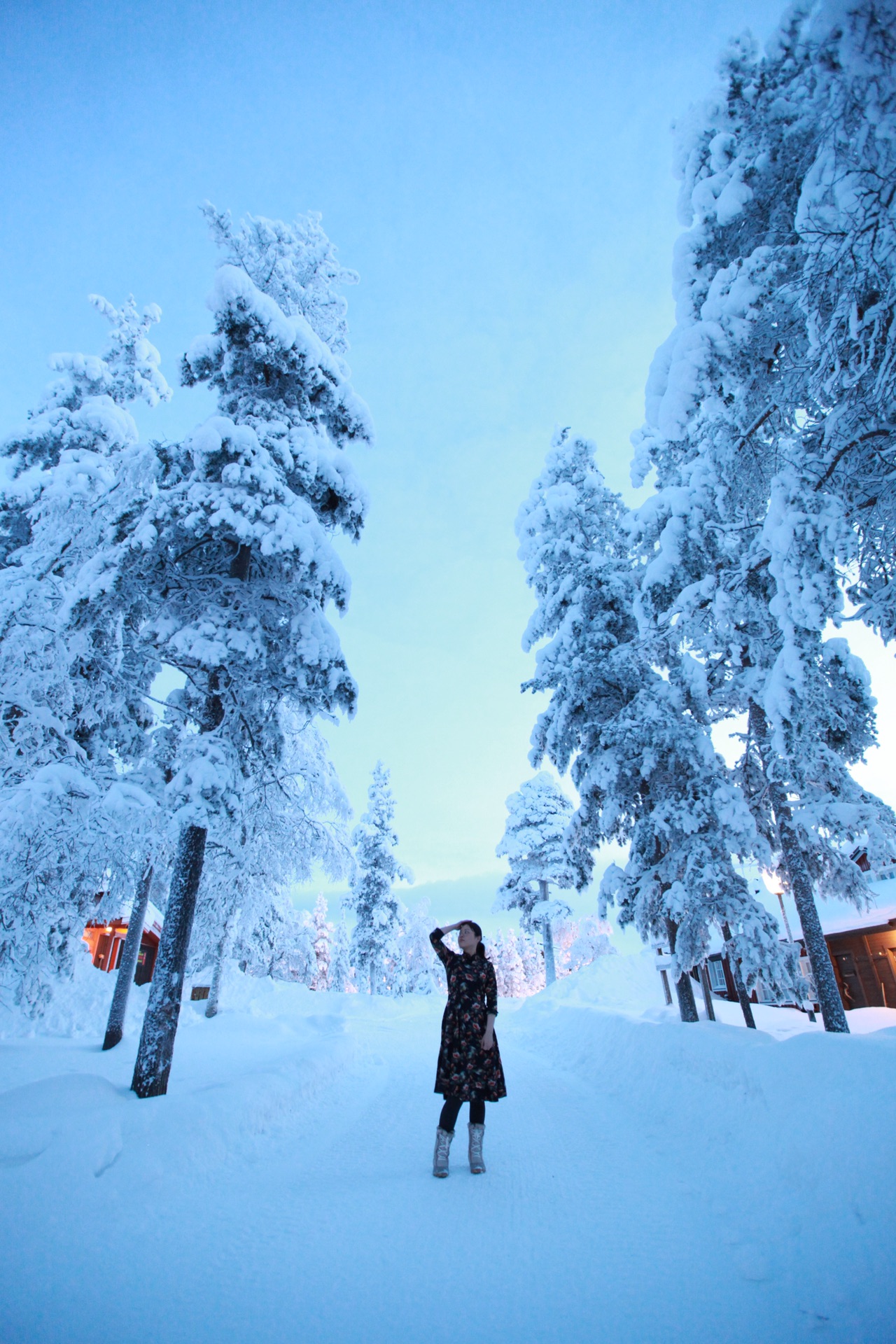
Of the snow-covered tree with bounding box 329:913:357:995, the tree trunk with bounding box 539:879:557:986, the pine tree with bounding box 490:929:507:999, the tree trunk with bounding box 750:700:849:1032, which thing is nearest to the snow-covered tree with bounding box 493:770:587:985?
the tree trunk with bounding box 539:879:557:986

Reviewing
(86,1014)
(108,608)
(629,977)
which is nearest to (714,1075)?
(108,608)

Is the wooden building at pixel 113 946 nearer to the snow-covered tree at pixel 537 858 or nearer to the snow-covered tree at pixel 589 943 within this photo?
the snow-covered tree at pixel 537 858

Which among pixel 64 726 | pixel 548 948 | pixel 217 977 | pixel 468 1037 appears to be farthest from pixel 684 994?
pixel 217 977

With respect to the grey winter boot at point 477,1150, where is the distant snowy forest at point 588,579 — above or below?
above

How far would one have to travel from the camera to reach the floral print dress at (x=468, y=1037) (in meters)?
4.36

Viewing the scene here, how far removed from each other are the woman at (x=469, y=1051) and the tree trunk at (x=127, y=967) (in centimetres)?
899

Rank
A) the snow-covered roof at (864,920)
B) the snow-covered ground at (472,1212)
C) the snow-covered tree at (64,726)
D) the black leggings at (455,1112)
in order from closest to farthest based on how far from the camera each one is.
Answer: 1. the snow-covered ground at (472,1212)
2. the black leggings at (455,1112)
3. the snow-covered tree at (64,726)
4. the snow-covered roof at (864,920)

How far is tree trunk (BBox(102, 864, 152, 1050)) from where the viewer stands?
39.0ft

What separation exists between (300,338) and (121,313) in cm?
735

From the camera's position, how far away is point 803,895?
389 inches

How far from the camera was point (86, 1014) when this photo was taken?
14750mm

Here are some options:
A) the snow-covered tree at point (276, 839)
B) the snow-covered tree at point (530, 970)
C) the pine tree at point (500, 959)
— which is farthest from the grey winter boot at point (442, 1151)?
the snow-covered tree at point (530, 970)

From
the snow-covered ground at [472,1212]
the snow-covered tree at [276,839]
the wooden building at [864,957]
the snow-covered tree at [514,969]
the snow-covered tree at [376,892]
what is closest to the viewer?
the snow-covered ground at [472,1212]

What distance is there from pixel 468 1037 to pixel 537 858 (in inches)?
960
